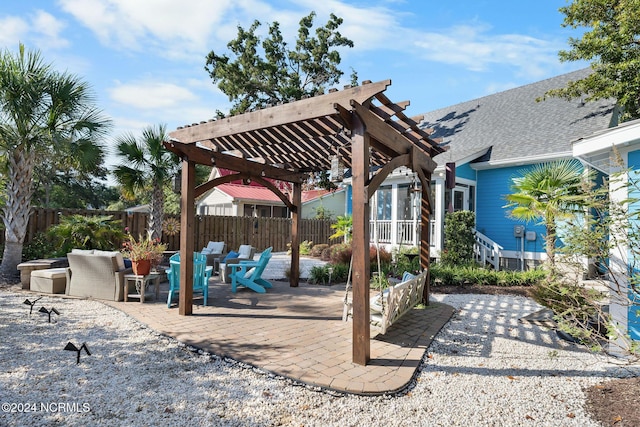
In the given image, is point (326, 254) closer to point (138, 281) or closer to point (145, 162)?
point (145, 162)

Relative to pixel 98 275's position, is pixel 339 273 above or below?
below

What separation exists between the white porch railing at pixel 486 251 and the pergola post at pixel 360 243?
931 cm

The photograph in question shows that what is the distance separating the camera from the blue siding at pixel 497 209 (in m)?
12.1

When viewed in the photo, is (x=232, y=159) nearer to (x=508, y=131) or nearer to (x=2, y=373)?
(x=2, y=373)

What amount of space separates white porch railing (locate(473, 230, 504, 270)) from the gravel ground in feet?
24.4

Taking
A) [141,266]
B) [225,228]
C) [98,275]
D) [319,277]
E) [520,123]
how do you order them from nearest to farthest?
[141,266] → [98,275] → [319,277] → [520,123] → [225,228]

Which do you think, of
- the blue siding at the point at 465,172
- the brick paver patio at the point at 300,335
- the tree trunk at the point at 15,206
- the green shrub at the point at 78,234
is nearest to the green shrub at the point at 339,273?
the brick paver patio at the point at 300,335

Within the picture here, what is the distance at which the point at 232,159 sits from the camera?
6238mm

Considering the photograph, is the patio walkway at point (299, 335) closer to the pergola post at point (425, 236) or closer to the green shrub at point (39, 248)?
the pergola post at point (425, 236)

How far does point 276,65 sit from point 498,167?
12.5 meters

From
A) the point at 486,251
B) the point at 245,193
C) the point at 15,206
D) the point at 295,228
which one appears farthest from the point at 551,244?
the point at 245,193

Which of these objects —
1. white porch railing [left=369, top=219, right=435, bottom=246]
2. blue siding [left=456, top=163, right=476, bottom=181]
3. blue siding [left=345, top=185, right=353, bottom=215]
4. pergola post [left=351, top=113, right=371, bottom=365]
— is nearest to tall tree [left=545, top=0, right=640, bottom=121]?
blue siding [left=456, top=163, right=476, bottom=181]

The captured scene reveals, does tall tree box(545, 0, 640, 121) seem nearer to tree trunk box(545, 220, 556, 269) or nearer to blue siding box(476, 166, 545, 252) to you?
blue siding box(476, 166, 545, 252)

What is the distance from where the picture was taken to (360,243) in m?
3.63
